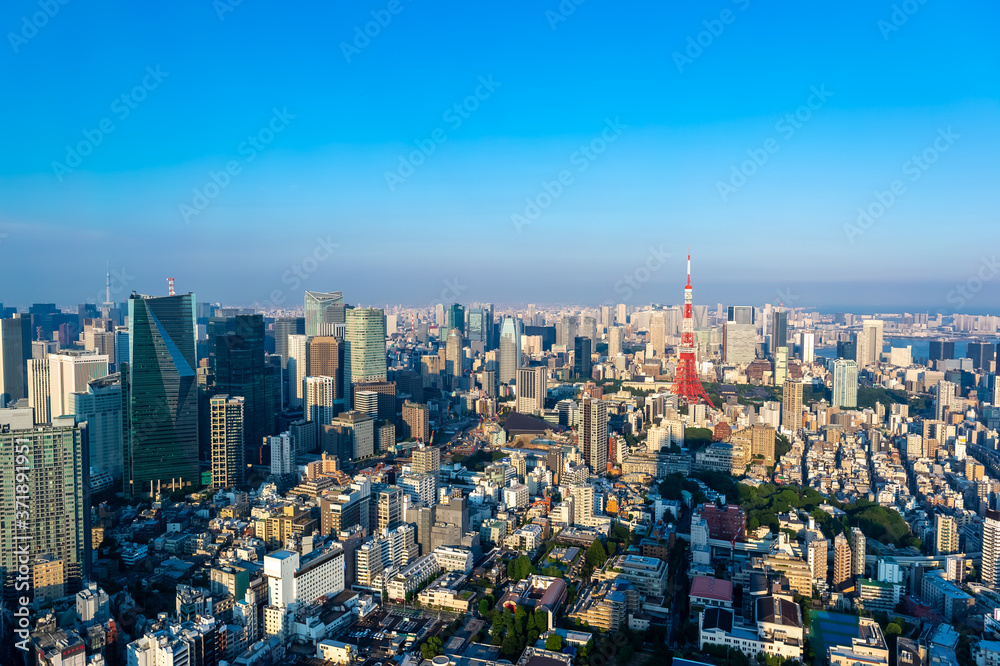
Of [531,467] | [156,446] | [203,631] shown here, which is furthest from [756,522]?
[156,446]

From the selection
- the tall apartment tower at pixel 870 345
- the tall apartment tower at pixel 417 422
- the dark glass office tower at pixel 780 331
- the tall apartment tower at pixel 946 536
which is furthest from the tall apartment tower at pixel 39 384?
the tall apartment tower at pixel 870 345

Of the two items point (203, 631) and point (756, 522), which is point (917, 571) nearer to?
point (756, 522)

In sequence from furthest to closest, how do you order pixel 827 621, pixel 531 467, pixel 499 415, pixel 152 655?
pixel 499 415 → pixel 531 467 → pixel 827 621 → pixel 152 655

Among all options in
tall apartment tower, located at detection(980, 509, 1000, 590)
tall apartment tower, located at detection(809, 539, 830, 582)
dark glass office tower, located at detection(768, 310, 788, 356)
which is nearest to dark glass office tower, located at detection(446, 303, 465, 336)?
dark glass office tower, located at detection(768, 310, 788, 356)

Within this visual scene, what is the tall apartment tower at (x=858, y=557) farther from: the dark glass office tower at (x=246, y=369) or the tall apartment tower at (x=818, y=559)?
the dark glass office tower at (x=246, y=369)

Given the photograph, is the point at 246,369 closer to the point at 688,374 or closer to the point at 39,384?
the point at 39,384

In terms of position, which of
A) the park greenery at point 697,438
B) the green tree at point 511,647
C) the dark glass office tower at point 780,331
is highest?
the dark glass office tower at point 780,331

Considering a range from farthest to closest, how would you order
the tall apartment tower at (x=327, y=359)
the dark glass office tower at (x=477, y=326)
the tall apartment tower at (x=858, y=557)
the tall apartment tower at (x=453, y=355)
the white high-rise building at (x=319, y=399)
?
the dark glass office tower at (x=477, y=326) → the tall apartment tower at (x=453, y=355) → the tall apartment tower at (x=327, y=359) → the white high-rise building at (x=319, y=399) → the tall apartment tower at (x=858, y=557)
